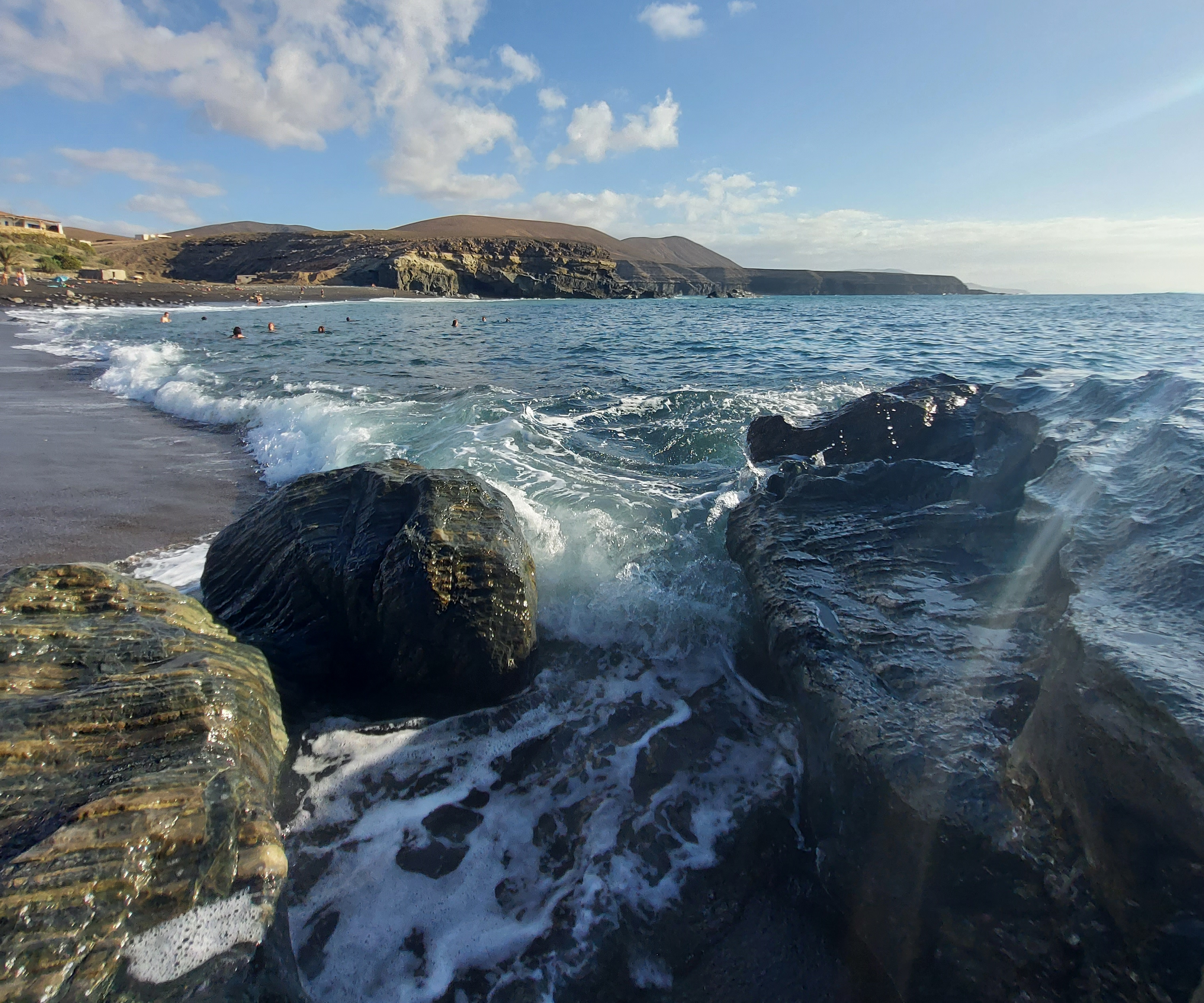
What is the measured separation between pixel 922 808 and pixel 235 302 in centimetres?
4841

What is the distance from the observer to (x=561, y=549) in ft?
17.0

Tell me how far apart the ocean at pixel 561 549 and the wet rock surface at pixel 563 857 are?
13mm

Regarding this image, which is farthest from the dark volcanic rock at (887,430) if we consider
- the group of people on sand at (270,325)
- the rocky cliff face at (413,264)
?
the rocky cliff face at (413,264)

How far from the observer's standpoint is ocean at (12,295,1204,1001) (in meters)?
2.53

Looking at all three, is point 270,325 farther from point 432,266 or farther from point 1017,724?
point 432,266

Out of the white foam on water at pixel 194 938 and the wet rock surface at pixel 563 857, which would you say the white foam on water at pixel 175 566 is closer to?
the wet rock surface at pixel 563 857

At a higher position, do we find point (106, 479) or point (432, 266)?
point (432, 266)

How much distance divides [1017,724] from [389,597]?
3.12 metres

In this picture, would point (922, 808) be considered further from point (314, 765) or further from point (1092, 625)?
point (314, 765)

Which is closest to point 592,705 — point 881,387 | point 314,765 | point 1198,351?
point 314,765

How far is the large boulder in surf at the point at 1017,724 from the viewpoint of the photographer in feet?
6.11

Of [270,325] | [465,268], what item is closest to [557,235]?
[465,268]

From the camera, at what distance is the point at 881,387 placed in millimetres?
11180

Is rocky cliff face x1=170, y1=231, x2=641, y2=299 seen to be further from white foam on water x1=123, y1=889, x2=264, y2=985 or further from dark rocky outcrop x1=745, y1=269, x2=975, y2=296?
white foam on water x1=123, y1=889, x2=264, y2=985
